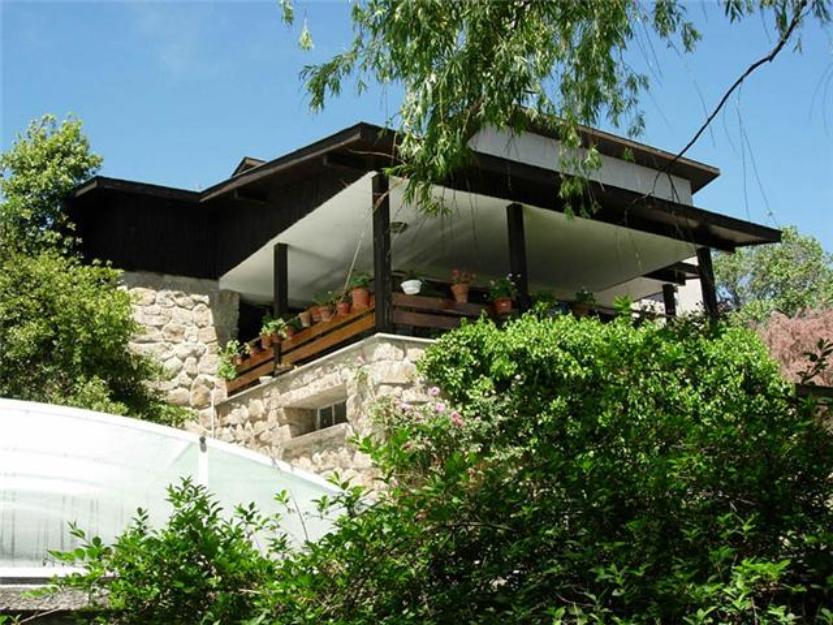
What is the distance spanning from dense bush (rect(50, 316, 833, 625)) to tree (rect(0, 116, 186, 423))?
28.4ft

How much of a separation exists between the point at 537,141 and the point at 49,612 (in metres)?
12.5

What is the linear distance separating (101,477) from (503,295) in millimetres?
6796

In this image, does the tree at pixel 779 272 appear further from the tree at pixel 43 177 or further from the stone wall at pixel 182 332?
the tree at pixel 43 177

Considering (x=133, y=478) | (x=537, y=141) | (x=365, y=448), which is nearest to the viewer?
(x=365, y=448)

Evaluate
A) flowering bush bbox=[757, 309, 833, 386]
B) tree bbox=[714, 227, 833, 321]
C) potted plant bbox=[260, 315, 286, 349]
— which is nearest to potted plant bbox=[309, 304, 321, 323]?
potted plant bbox=[260, 315, 286, 349]

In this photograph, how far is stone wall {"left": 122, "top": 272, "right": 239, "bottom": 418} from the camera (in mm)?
14125

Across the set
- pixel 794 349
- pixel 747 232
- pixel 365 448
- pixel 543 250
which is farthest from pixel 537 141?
pixel 365 448

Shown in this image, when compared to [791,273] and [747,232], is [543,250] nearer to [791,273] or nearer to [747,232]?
[747,232]

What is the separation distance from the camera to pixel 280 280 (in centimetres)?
1371

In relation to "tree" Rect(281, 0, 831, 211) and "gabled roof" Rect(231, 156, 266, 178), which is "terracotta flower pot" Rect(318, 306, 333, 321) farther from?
"tree" Rect(281, 0, 831, 211)

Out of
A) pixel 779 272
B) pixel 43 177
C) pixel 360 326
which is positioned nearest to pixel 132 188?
pixel 43 177

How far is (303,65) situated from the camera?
663 cm

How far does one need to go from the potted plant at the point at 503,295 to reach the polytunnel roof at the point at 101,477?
559 centimetres

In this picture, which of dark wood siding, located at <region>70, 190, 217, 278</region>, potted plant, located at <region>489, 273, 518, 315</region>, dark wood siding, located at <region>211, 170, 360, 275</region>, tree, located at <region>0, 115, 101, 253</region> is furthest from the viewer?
dark wood siding, located at <region>70, 190, 217, 278</region>
